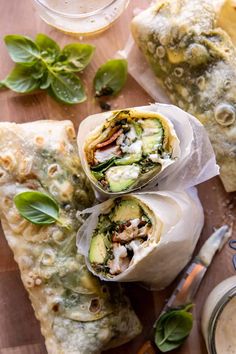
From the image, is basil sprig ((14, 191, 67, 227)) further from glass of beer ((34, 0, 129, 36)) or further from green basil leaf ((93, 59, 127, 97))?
glass of beer ((34, 0, 129, 36))

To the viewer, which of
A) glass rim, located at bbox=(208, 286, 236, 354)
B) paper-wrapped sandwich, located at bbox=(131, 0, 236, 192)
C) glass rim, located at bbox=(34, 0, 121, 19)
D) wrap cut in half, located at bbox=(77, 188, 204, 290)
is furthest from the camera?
glass rim, located at bbox=(34, 0, 121, 19)

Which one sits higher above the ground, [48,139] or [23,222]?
[48,139]

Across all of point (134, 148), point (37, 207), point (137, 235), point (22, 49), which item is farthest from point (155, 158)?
Result: point (22, 49)

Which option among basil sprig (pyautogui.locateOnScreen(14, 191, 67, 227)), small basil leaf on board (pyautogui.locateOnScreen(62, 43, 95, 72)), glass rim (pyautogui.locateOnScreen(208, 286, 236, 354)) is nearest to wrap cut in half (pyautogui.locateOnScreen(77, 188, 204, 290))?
basil sprig (pyautogui.locateOnScreen(14, 191, 67, 227))

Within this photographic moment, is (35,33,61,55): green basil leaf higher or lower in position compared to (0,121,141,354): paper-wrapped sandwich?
higher

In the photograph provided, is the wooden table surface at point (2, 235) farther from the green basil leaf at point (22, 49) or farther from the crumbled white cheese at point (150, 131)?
the crumbled white cheese at point (150, 131)

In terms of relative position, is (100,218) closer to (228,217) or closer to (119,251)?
(119,251)

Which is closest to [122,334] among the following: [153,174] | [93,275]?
[93,275]

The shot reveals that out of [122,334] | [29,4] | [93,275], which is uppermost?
[29,4]
